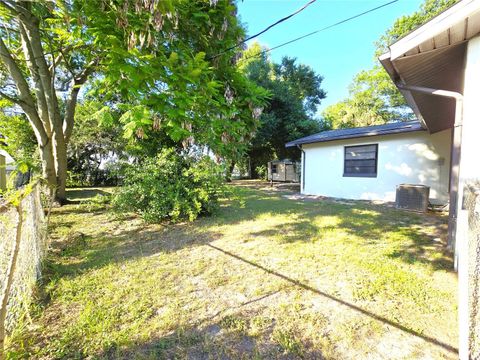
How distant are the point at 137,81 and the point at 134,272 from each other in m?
2.40

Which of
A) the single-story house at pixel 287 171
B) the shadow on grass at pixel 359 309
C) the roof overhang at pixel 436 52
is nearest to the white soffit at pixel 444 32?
the roof overhang at pixel 436 52

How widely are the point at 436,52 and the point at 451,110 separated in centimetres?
355

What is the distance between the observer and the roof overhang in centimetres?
239

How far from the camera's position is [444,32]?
8.45 feet

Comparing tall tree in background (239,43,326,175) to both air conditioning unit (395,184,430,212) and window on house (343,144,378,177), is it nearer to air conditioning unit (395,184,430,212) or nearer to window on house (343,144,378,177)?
window on house (343,144,378,177)

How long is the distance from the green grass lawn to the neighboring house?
3.80m

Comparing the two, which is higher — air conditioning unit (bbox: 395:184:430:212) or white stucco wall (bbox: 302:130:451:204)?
white stucco wall (bbox: 302:130:451:204)

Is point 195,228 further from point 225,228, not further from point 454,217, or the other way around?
point 454,217

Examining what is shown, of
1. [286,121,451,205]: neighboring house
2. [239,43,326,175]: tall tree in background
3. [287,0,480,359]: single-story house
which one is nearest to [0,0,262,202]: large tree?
[287,0,480,359]: single-story house

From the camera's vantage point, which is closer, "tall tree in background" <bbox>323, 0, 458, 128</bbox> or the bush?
the bush

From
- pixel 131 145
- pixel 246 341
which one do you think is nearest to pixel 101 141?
pixel 131 145

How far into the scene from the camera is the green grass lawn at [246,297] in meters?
1.67

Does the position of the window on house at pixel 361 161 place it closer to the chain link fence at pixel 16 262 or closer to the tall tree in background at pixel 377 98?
the chain link fence at pixel 16 262

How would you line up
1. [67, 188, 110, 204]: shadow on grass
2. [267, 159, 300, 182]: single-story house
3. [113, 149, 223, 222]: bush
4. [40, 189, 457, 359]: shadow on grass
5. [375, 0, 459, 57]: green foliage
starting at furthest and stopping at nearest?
[267, 159, 300, 182]: single-story house
[375, 0, 459, 57]: green foliage
[67, 188, 110, 204]: shadow on grass
[113, 149, 223, 222]: bush
[40, 189, 457, 359]: shadow on grass
